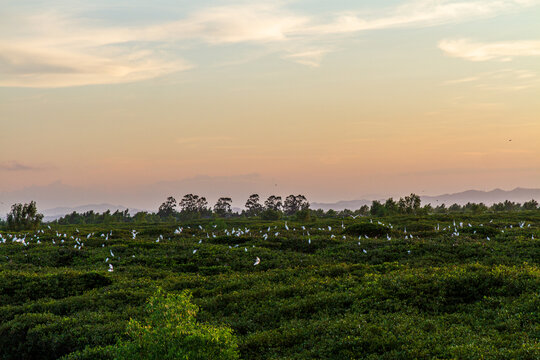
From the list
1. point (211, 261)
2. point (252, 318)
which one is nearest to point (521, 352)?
point (252, 318)

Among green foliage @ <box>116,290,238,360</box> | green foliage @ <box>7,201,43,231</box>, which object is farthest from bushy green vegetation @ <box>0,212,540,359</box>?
green foliage @ <box>7,201,43,231</box>

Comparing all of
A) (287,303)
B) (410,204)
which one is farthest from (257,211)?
(287,303)

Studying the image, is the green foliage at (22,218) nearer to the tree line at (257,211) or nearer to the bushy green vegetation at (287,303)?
the tree line at (257,211)

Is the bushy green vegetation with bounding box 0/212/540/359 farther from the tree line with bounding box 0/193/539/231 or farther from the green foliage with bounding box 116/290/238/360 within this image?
the tree line with bounding box 0/193/539/231

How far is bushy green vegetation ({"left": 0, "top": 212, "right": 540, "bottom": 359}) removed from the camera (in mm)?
13156

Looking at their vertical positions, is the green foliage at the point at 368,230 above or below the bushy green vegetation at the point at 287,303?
above

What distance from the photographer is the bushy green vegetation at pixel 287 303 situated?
43.2 feet

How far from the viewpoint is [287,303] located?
18.8 m

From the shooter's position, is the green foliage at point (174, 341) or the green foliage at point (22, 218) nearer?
the green foliage at point (174, 341)

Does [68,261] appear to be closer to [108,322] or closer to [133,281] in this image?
[133,281]

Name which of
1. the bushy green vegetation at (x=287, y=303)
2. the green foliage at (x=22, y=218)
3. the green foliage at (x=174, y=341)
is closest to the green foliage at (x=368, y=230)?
the bushy green vegetation at (x=287, y=303)

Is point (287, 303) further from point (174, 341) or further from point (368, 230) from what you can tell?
point (368, 230)

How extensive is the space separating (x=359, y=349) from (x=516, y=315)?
18.6 feet

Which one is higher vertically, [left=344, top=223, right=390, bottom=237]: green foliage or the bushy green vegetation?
[left=344, top=223, right=390, bottom=237]: green foliage
